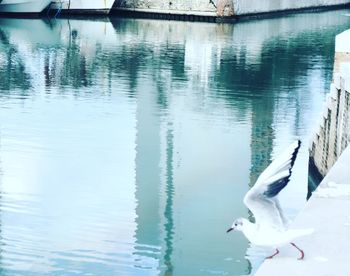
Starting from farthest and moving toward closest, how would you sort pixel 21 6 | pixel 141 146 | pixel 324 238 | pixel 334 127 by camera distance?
pixel 21 6 < pixel 141 146 < pixel 334 127 < pixel 324 238

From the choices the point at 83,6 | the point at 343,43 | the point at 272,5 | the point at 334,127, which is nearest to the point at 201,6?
the point at 83,6

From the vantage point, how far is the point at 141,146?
37.7 feet

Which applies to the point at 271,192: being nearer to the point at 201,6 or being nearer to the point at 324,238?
the point at 324,238

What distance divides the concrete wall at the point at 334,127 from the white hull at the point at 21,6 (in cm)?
2273

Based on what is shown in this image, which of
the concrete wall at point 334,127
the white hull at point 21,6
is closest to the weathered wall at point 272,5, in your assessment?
the white hull at point 21,6

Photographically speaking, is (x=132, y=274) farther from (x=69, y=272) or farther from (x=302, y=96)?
(x=302, y=96)

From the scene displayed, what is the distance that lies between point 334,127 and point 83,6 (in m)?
25.1

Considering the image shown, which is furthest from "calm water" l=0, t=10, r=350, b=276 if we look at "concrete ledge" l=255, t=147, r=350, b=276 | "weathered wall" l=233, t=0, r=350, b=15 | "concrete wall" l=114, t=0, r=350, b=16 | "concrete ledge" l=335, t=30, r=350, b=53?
"weathered wall" l=233, t=0, r=350, b=15

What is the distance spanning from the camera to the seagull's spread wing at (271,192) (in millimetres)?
4223

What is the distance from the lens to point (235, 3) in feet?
108

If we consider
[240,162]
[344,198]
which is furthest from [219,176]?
[344,198]

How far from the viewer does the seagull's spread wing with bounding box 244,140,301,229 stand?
422 centimetres

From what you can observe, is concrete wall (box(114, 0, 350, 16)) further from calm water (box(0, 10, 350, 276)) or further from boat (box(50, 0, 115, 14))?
calm water (box(0, 10, 350, 276))

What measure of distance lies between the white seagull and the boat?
29029 mm
